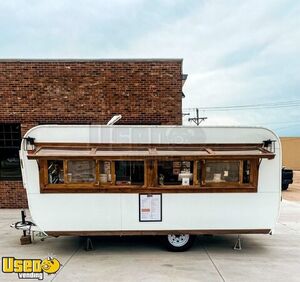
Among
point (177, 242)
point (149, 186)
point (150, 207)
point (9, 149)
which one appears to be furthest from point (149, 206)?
point (9, 149)

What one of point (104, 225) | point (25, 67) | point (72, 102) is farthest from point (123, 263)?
point (25, 67)

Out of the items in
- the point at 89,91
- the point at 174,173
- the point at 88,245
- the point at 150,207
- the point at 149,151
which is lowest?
the point at 88,245

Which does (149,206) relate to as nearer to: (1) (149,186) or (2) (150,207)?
(2) (150,207)

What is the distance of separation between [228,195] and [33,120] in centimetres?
792

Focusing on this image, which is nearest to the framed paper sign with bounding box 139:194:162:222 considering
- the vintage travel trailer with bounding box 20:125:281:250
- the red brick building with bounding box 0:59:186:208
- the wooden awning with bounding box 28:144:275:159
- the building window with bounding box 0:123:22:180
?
the vintage travel trailer with bounding box 20:125:281:250

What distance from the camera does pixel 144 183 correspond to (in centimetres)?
661

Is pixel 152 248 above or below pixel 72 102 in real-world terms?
below

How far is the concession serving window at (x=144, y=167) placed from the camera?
6.52 meters

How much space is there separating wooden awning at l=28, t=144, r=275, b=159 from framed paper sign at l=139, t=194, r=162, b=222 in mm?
862

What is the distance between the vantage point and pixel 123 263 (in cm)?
617

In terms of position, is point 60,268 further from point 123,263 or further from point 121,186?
point 121,186

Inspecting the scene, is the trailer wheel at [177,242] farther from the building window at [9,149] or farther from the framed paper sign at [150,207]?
the building window at [9,149]

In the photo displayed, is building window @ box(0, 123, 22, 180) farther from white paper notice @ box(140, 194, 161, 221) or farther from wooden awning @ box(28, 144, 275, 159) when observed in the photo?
white paper notice @ box(140, 194, 161, 221)

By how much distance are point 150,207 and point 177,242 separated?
42.0 inches
